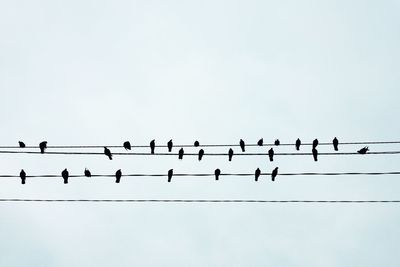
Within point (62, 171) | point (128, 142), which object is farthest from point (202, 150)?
point (62, 171)

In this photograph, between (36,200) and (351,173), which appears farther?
(36,200)

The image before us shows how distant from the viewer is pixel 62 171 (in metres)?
18.4

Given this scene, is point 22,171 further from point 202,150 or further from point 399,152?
point 399,152

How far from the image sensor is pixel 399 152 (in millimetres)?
12312

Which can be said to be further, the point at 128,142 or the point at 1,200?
the point at 128,142

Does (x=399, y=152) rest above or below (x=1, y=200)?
above

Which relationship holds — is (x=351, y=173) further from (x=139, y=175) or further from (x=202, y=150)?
(x=202, y=150)

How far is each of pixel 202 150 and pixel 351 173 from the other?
407 inches

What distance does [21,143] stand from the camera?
21.4 metres

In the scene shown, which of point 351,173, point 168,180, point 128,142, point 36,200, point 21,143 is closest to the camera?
point 351,173

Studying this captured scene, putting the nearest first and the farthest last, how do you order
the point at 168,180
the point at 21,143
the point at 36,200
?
the point at 36,200 → the point at 168,180 → the point at 21,143

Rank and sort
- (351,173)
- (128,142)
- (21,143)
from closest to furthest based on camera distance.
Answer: (351,173), (128,142), (21,143)

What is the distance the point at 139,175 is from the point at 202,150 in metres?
9.72

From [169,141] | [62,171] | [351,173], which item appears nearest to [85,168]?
[62,171]
